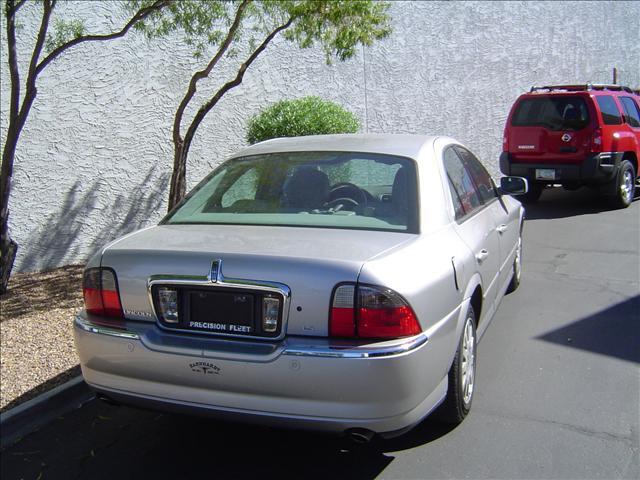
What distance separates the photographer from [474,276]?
4.04 metres

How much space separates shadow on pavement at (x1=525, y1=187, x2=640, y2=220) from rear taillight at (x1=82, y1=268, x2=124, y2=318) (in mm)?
8681

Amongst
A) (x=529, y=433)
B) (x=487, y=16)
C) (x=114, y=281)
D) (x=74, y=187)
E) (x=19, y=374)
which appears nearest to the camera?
(x=114, y=281)

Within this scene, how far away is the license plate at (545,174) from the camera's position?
11.0 m

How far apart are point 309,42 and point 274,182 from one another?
3644mm

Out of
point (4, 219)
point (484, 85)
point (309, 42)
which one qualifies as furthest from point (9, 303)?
point (484, 85)

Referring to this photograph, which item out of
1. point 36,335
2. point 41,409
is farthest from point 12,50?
point 41,409

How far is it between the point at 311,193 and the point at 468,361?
1347mm

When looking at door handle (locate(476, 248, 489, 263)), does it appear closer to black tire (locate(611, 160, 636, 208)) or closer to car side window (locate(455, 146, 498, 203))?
car side window (locate(455, 146, 498, 203))

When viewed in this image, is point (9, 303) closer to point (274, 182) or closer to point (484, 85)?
point (274, 182)

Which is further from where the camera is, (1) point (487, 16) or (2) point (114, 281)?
(1) point (487, 16)

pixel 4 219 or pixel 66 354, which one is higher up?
pixel 4 219

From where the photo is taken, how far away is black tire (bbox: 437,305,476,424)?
369 centimetres

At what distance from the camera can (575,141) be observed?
10734 millimetres

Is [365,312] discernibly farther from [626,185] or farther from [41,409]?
[626,185]
